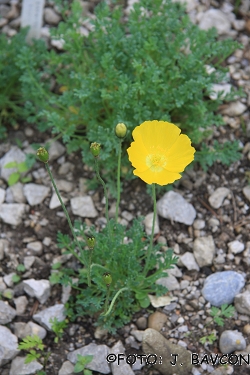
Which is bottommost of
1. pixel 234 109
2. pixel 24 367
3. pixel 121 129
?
pixel 24 367

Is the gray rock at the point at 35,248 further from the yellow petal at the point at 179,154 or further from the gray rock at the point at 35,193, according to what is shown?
the yellow petal at the point at 179,154

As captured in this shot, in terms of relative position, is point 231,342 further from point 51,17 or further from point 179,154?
point 51,17

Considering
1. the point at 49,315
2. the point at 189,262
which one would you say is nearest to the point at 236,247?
the point at 189,262

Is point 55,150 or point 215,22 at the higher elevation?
point 215,22

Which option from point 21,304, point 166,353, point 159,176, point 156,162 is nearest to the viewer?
point 159,176

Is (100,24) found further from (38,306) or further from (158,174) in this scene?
(38,306)

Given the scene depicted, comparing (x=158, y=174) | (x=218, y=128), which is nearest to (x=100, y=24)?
(x=218, y=128)

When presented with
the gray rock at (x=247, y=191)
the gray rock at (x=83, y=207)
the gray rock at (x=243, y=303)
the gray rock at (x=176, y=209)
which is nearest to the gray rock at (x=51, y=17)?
the gray rock at (x=83, y=207)

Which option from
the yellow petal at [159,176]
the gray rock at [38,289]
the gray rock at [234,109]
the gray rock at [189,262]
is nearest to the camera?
the yellow petal at [159,176]

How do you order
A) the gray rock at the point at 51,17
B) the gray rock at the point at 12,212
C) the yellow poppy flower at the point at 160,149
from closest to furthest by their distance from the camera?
the yellow poppy flower at the point at 160,149 → the gray rock at the point at 12,212 → the gray rock at the point at 51,17
